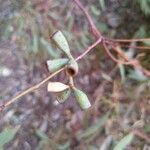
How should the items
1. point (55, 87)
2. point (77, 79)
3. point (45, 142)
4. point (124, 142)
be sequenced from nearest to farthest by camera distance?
point (55, 87)
point (124, 142)
point (45, 142)
point (77, 79)

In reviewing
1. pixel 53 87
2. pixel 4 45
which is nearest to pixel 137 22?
pixel 4 45

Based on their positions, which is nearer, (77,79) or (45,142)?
(45,142)

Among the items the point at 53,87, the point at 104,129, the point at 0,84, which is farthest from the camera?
the point at 0,84

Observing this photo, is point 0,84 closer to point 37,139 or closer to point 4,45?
point 4,45

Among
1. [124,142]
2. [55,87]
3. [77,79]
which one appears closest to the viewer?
[55,87]

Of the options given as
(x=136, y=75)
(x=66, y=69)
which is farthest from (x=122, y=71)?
(x=66, y=69)

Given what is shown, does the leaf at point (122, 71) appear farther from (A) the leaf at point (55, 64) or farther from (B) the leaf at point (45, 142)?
(A) the leaf at point (55, 64)

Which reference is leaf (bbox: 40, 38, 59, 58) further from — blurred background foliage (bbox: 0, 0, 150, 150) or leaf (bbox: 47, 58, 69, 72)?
leaf (bbox: 47, 58, 69, 72)

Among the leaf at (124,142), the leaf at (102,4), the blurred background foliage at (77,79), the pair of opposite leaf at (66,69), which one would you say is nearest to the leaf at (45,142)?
the blurred background foliage at (77,79)

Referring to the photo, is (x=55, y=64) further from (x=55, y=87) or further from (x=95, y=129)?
(x=95, y=129)
